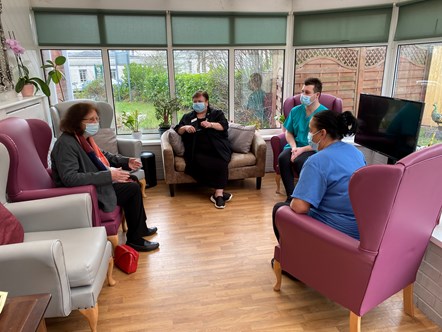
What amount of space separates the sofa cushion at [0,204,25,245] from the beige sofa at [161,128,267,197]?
1.83 m

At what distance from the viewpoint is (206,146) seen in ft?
11.6

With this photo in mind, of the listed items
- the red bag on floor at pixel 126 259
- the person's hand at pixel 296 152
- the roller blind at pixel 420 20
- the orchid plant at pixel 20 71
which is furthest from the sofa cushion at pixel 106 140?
the roller blind at pixel 420 20

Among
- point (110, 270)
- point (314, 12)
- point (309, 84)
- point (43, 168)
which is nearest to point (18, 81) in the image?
point (43, 168)

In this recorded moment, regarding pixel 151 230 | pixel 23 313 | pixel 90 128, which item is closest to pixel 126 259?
pixel 151 230

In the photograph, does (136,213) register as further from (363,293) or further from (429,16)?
(429,16)

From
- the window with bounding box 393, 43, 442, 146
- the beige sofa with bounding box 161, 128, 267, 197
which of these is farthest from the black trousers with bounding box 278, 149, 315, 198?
the window with bounding box 393, 43, 442, 146

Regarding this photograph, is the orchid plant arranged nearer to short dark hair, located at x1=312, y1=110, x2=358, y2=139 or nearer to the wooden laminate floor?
the wooden laminate floor

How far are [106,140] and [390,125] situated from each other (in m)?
2.76

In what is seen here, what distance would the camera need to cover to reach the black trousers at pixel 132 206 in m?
2.49

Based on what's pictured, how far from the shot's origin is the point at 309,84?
302 centimetres

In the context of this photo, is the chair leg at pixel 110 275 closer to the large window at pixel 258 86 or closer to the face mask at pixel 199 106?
the face mask at pixel 199 106

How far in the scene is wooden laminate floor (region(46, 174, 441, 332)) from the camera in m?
1.86

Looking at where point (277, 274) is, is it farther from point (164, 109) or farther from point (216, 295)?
point (164, 109)

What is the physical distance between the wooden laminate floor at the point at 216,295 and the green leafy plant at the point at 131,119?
154cm
